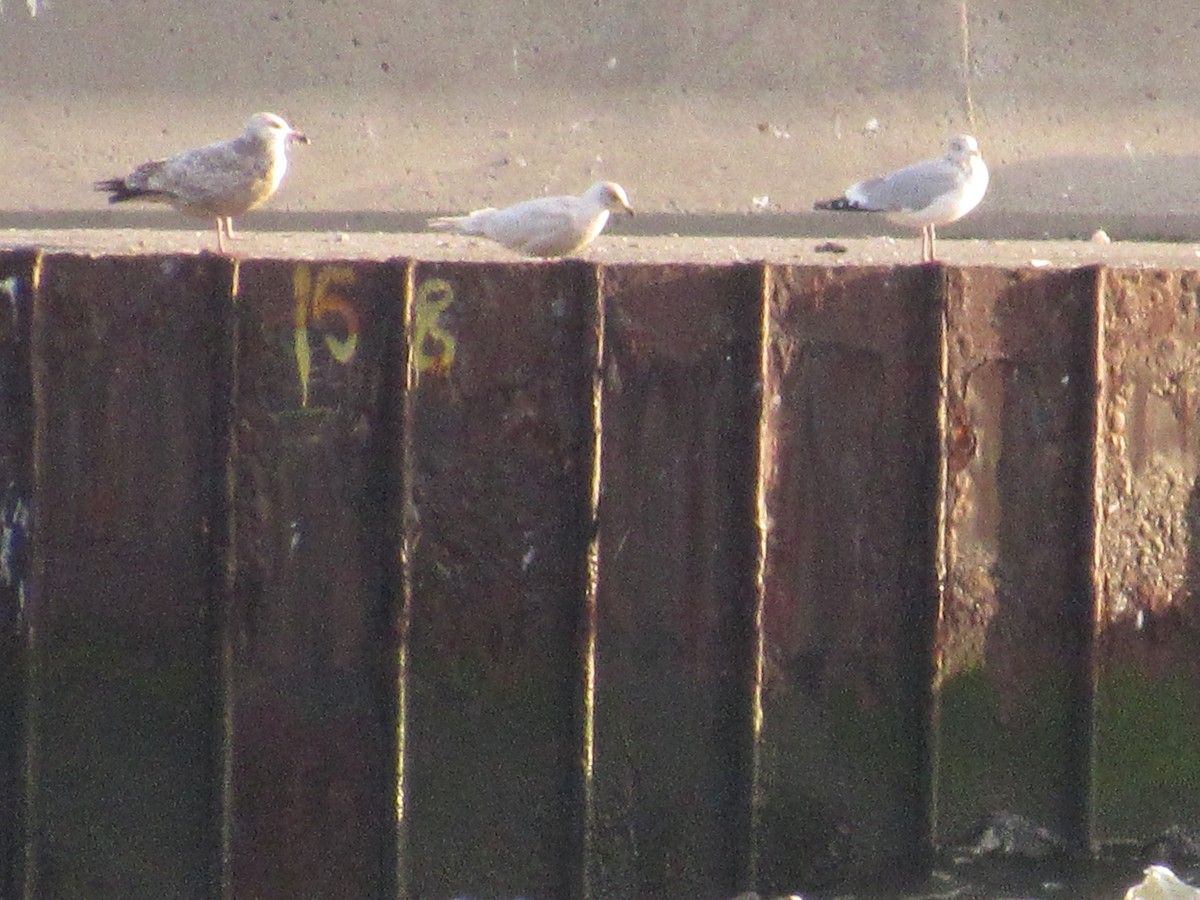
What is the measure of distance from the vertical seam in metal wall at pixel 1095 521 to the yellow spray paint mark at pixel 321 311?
2288mm

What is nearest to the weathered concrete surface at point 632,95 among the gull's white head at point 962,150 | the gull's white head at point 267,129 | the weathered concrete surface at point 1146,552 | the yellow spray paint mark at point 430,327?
the gull's white head at point 962,150

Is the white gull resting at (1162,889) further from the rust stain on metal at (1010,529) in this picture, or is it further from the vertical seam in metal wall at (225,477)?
the vertical seam in metal wall at (225,477)

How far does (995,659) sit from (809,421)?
0.97m

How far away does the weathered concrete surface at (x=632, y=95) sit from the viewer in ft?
42.6

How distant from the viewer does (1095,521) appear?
5.88m

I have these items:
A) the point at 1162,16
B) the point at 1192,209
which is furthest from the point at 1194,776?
the point at 1162,16

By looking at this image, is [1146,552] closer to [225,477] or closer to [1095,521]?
[1095,521]

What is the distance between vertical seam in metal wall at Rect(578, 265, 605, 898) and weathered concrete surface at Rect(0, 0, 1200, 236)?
7433 mm

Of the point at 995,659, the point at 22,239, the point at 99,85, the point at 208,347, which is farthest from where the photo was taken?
the point at 99,85

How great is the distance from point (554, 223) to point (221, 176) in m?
1.73

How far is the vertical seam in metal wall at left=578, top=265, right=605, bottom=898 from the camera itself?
5.62 metres

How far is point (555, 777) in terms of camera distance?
5.75 m

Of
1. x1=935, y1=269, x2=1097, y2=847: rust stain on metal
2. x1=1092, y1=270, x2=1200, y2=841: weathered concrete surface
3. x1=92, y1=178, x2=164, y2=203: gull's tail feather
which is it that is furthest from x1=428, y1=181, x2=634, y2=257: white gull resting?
x1=1092, y1=270, x2=1200, y2=841: weathered concrete surface

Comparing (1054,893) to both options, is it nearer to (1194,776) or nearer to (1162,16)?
(1194,776)
